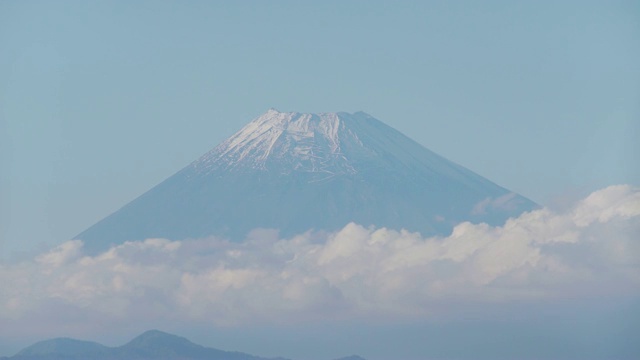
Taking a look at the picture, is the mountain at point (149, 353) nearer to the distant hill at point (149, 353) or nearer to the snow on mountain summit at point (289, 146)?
the distant hill at point (149, 353)

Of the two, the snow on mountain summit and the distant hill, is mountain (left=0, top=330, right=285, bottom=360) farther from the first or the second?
the snow on mountain summit

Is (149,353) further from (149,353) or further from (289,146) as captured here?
(289,146)

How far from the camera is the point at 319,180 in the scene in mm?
190250

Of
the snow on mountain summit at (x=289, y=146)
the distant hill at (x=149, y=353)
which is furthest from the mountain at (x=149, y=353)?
the snow on mountain summit at (x=289, y=146)

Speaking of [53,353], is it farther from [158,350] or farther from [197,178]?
[197,178]

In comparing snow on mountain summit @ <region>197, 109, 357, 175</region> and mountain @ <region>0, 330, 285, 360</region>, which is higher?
snow on mountain summit @ <region>197, 109, 357, 175</region>

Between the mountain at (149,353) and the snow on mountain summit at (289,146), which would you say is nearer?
the snow on mountain summit at (289,146)

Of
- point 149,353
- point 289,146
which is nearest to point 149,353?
point 149,353

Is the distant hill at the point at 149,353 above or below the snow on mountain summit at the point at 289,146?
below

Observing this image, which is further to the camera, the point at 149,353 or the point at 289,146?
the point at 149,353

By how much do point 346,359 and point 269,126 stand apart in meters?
28.9

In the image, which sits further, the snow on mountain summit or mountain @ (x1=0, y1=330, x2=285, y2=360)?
mountain @ (x1=0, y1=330, x2=285, y2=360)

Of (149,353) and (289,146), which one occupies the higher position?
(289,146)

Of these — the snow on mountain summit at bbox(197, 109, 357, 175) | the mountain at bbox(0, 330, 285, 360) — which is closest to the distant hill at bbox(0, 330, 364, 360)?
the mountain at bbox(0, 330, 285, 360)
